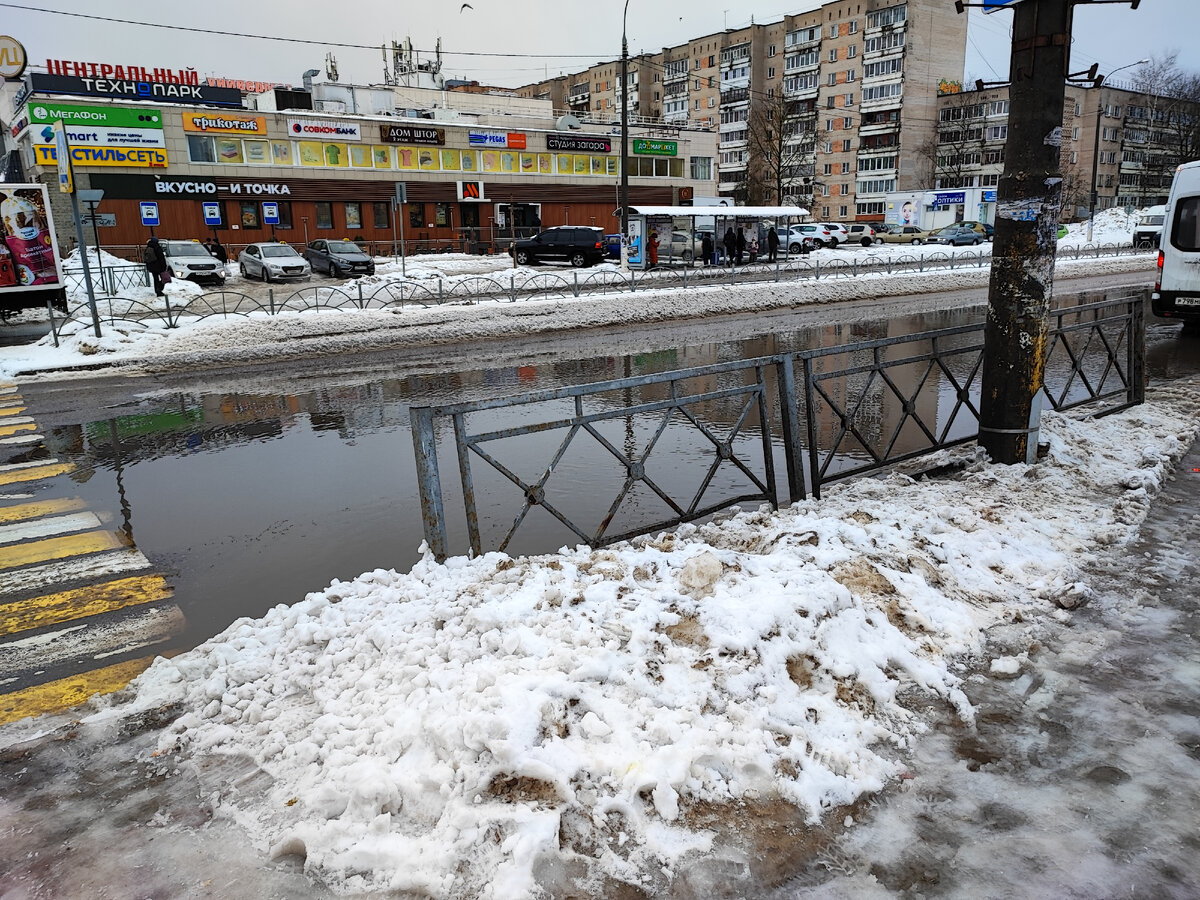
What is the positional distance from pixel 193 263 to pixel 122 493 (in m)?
24.1

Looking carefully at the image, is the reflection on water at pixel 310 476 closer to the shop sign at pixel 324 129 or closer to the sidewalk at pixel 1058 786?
the sidewalk at pixel 1058 786

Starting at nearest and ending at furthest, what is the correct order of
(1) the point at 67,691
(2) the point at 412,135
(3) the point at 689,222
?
(1) the point at 67,691 → (3) the point at 689,222 → (2) the point at 412,135

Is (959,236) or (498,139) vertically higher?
(498,139)

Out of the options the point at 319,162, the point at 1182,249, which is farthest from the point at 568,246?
the point at 1182,249

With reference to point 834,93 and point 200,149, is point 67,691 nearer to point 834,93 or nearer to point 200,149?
point 200,149

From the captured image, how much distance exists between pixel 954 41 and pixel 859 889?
91.8 m

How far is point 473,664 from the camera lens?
346 centimetres

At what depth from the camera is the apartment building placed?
251 feet

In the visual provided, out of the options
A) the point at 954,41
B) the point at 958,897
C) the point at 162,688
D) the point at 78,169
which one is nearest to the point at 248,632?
the point at 162,688

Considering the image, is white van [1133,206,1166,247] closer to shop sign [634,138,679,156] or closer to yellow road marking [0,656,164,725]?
shop sign [634,138,679,156]

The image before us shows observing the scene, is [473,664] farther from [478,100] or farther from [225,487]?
[478,100]

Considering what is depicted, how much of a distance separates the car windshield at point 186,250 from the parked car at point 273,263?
66.2 inches

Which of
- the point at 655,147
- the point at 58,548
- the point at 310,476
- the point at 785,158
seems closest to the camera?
the point at 58,548

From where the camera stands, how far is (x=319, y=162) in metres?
45.9
